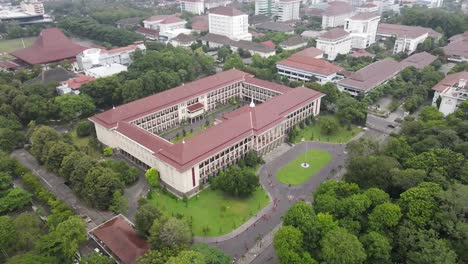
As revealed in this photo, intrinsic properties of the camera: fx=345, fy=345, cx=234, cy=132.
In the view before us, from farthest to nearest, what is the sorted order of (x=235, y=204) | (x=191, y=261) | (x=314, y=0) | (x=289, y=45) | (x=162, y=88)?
(x=314, y=0), (x=289, y=45), (x=162, y=88), (x=235, y=204), (x=191, y=261)

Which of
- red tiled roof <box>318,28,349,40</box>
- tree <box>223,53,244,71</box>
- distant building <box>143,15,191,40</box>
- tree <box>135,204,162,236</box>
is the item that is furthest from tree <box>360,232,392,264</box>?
distant building <box>143,15,191,40</box>

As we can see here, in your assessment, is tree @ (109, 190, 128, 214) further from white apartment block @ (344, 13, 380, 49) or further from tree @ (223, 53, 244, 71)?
white apartment block @ (344, 13, 380, 49)

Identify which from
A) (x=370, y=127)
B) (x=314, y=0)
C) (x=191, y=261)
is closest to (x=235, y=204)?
(x=191, y=261)

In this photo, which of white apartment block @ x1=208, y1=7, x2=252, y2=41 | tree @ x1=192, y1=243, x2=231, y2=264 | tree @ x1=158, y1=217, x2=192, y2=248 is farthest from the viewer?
white apartment block @ x1=208, y1=7, x2=252, y2=41

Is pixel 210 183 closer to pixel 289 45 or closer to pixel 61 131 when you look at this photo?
pixel 61 131

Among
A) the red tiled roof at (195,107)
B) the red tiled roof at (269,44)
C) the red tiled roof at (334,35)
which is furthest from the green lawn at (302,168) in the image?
the red tiled roof at (269,44)
